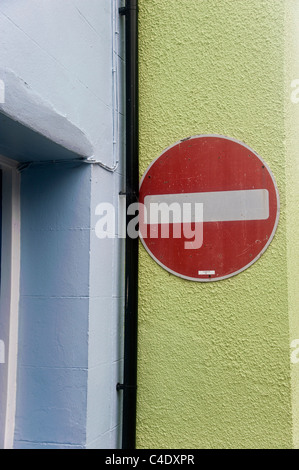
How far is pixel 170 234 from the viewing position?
297 cm

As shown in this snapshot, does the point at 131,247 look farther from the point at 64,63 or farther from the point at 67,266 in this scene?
the point at 64,63

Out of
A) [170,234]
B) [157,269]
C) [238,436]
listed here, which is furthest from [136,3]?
[238,436]

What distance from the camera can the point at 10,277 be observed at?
263 centimetres

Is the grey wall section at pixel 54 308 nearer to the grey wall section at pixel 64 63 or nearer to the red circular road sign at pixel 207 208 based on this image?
the grey wall section at pixel 64 63

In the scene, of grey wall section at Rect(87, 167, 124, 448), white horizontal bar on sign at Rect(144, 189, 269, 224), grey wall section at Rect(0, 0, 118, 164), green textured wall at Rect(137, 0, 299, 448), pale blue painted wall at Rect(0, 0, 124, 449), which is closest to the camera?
grey wall section at Rect(0, 0, 118, 164)

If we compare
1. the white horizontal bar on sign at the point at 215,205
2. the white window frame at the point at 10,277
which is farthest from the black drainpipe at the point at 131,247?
the white window frame at the point at 10,277

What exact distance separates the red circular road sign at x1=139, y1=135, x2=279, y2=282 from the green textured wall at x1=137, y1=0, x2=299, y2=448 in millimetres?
58

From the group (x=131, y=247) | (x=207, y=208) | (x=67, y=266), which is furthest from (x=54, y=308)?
(x=207, y=208)

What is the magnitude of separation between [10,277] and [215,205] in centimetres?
120

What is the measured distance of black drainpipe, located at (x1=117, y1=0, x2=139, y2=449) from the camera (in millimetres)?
2863

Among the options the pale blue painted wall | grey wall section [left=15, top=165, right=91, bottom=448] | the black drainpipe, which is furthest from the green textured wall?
grey wall section [left=15, top=165, right=91, bottom=448]

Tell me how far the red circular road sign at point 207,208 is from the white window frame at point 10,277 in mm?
747

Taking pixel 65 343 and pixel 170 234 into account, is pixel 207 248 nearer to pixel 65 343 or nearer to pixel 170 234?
pixel 170 234

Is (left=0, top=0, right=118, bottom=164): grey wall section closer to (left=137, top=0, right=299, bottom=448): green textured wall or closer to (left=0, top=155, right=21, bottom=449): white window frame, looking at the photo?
(left=137, top=0, right=299, bottom=448): green textured wall
